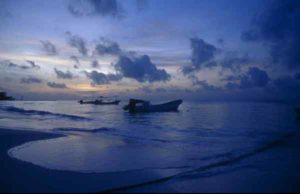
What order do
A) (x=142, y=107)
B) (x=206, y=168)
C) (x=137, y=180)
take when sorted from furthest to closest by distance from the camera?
(x=142, y=107)
(x=206, y=168)
(x=137, y=180)

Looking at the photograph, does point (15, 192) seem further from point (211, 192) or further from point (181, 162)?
point (181, 162)

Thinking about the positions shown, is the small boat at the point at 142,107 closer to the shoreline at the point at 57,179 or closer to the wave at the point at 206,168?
the wave at the point at 206,168

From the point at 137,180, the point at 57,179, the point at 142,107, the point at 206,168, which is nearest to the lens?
the point at 57,179

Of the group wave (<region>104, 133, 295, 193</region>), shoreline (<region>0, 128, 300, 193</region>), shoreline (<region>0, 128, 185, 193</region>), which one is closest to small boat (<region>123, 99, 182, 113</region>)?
wave (<region>104, 133, 295, 193</region>)

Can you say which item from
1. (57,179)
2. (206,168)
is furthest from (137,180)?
(206,168)

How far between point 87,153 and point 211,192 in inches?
337

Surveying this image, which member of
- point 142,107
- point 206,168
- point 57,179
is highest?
point 142,107

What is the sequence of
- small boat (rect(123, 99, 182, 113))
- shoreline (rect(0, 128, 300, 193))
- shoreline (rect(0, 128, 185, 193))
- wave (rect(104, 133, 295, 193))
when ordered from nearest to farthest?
1. shoreline (rect(0, 128, 185, 193))
2. shoreline (rect(0, 128, 300, 193))
3. wave (rect(104, 133, 295, 193))
4. small boat (rect(123, 99, 182, 113))

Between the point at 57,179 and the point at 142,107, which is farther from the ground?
the point at 142,107

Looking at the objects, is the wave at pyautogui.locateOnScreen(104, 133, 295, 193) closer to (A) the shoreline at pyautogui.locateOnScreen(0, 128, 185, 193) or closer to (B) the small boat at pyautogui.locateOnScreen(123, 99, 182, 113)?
(A) the shoreline at pyautogui.locateOnScreen(0, 128, 185, 193)

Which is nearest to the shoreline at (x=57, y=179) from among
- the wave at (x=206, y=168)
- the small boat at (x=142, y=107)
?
the wave at (x=206, y=168)

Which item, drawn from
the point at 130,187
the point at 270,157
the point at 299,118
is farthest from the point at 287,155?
the point at 299,118

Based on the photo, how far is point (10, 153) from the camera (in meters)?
15.4

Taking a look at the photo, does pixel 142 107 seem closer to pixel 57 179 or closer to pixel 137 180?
pixel 137 180
